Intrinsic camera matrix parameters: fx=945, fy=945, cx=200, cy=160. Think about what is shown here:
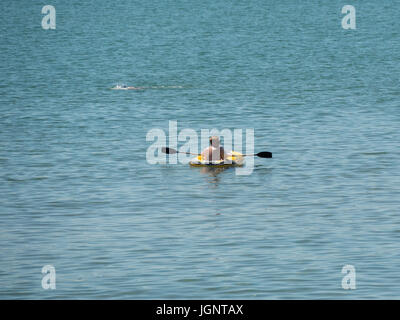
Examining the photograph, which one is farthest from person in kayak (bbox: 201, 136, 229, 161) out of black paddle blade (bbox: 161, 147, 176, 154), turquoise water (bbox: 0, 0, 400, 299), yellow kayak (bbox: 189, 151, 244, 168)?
black paddle blade (bbox: 161, 147, 176, 154)

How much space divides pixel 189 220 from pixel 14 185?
9221 millimetres

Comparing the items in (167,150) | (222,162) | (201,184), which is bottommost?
(201,184)

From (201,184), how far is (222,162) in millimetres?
2428

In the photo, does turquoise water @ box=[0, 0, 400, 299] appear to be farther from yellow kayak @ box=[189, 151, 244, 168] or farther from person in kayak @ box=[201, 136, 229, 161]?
person in kayak @ box=[201, 136, 229, 161]

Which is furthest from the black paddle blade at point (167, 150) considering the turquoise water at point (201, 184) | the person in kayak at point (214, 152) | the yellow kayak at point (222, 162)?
the person in kayak at point (214, 152)

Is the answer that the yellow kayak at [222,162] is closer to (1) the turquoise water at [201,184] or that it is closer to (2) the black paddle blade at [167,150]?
(1) the turquoise water at [201,184]

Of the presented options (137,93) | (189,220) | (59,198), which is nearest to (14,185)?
(59,198)

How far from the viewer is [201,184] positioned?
117 feet

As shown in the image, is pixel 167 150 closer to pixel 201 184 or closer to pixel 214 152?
pixel 214 152

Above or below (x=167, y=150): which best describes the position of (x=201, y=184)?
below

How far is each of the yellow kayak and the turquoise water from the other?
397mm

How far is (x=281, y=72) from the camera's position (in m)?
81.7

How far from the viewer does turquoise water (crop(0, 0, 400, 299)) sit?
23.7 metres

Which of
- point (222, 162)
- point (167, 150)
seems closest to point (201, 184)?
point (222, 162)
